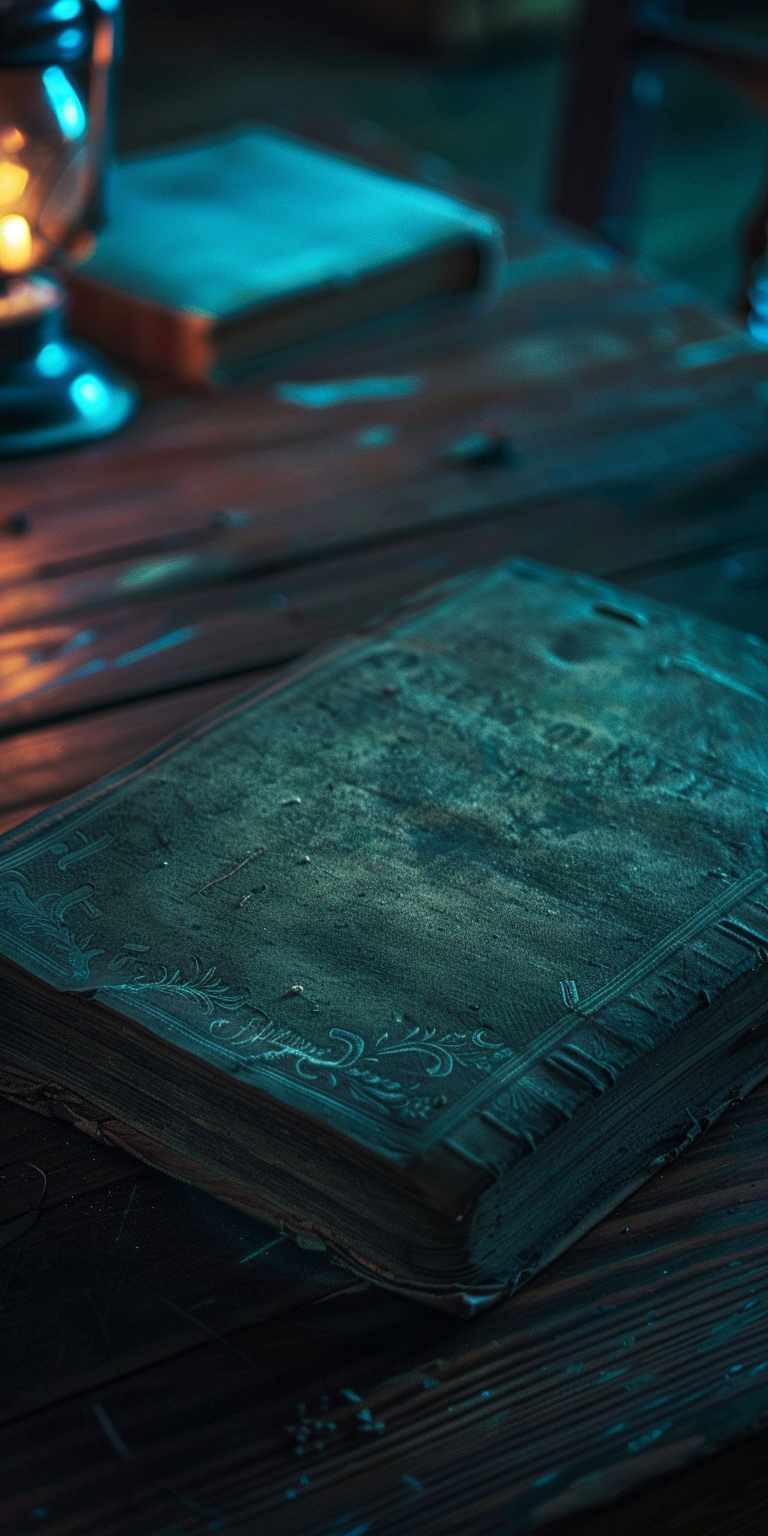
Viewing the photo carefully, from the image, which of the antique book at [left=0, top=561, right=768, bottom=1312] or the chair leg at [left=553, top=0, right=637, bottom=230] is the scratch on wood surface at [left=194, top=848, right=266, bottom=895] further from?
the chair leg at [left=553, top=0, right=637, bottom=230]

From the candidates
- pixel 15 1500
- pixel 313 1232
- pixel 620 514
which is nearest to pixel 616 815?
pixel 313 1232

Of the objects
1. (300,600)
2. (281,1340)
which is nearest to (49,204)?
(300,600)

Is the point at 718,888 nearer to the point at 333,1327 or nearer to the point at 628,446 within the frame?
the point at 333,1327

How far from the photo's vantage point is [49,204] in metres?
1.05

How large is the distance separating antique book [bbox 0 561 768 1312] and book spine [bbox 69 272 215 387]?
0.55m

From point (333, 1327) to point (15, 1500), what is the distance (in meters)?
0.11

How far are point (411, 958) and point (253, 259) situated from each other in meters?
0.82

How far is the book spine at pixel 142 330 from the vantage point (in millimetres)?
1149

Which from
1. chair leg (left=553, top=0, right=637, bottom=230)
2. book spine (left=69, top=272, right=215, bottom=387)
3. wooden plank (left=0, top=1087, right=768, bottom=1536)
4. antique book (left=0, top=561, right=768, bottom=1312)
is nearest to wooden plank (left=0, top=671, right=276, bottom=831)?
antique book (left=0, top=561, right=768, bottom=1312)

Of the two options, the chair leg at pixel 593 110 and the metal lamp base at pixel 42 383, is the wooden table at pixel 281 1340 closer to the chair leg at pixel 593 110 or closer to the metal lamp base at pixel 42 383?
the metal lamp base at pixel 42 383

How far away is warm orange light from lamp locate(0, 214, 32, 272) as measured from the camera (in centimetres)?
104

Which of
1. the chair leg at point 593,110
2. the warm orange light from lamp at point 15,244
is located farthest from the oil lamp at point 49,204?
the chair leg at point 593,110

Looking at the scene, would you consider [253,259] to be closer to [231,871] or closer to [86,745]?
[86,745]

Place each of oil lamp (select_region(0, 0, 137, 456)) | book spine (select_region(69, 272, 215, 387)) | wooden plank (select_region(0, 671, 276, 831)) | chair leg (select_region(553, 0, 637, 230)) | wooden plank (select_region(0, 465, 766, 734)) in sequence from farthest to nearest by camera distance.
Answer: chair leg (select_region(553, 0, 637, 230)) < book spine (select_region(69, 272, 215, 387)) < oil lamp (select_region(0, 0, 137, 456)) < wooden plank (select_region(0, 465, 766, 734)) < wooden plank (select_region(0, 671, 276, 831))
